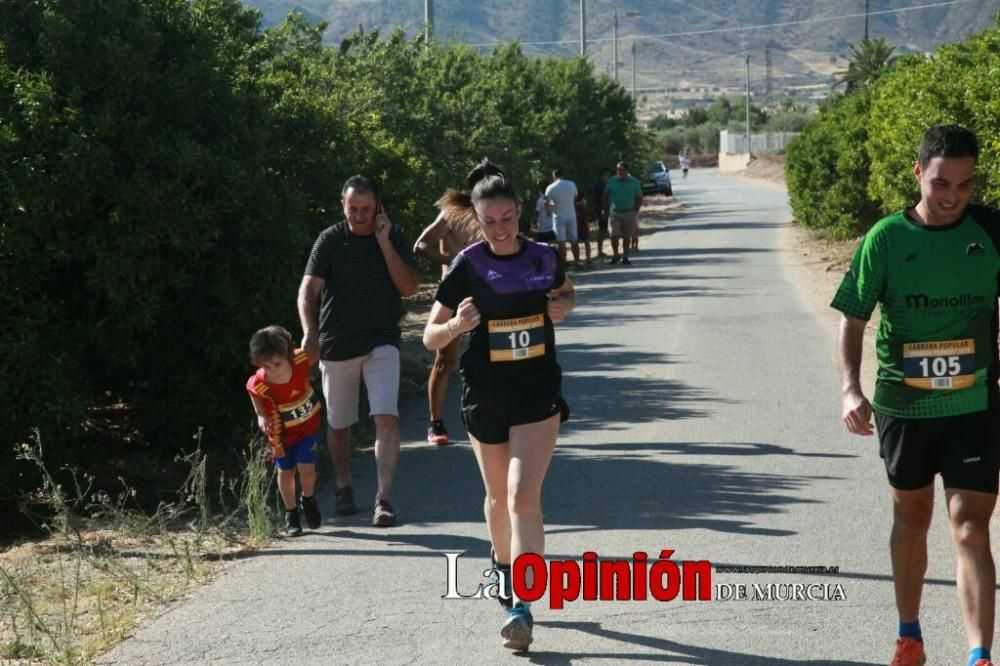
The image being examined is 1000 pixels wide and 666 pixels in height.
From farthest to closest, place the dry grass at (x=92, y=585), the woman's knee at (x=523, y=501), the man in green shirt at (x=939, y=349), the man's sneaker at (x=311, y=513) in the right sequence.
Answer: the man's sneaker at (x=311, y=513), the dry grass at (x=92, y=585), the woman's knee at (x=523, y=501), the man in green shirt at (x=939, y=349)

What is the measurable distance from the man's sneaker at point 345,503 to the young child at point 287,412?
29cm

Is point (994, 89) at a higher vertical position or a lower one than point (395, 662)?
higher

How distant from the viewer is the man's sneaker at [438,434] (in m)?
10.6

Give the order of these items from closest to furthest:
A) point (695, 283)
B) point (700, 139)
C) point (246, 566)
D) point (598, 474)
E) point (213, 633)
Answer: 1. point (213, 633)
2. point (246, 566)
3. point (598, 474)
4. point (695, 283)
5. point (700, 139)

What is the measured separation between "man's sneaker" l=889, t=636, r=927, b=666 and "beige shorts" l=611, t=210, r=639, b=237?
71.7ft

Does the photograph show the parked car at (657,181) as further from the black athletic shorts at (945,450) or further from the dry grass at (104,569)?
the black athletic shorts at (945,450)

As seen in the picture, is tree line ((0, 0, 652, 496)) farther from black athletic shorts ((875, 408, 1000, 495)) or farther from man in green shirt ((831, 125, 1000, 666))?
black athletic shorts ((875, 408, 1000, 495))

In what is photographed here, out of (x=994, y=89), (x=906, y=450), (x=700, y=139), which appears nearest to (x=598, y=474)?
(x=906, y=450)

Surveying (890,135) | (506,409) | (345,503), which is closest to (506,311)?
(506,409)

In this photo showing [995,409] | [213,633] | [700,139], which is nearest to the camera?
[995,409]

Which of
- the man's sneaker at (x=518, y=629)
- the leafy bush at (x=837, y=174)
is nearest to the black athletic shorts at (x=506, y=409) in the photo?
the man's sneaker at (x=518, y=629)

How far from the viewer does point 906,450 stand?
5.34 metres

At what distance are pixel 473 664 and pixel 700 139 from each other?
127574 millimetres

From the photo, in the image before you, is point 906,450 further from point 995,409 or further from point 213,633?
point 213,633
